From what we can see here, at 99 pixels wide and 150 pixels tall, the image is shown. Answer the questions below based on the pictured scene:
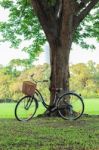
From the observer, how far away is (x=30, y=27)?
19.2 metres

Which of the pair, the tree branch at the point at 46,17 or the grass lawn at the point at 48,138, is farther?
the tree branch at the point at 46,17

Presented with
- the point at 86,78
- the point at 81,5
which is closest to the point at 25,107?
the point at 81,5

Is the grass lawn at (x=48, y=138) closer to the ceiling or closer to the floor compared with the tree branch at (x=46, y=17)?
closer to the floor

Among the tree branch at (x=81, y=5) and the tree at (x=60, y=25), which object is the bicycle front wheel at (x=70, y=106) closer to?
the tree at (x=60, y=25)

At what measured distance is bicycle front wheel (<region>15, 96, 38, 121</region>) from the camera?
34.8 feet

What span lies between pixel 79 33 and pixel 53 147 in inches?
488

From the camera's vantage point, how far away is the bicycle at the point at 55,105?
10.6 meters

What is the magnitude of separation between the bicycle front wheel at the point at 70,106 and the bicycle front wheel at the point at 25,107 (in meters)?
0.63

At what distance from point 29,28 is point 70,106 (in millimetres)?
8651

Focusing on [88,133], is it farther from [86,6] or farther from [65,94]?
[86,6]

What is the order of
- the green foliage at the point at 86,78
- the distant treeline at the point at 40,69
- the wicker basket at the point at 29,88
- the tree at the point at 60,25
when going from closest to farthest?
the wicker basket at the point at 29,88 → the tree at the point at 60,25 → the green foliage at the point at 86,78 → the distant treeline at the point at 40,69

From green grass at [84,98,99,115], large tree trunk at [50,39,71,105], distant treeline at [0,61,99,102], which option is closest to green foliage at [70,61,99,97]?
distant treeline at [0,61,99,102]

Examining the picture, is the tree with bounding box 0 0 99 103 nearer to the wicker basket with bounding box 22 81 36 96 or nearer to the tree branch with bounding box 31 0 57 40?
the tree branch with bounding box 31 0 57 40

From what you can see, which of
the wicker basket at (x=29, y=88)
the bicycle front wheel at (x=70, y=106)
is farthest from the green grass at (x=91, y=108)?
the wicker basket at (x=29, y=88)
